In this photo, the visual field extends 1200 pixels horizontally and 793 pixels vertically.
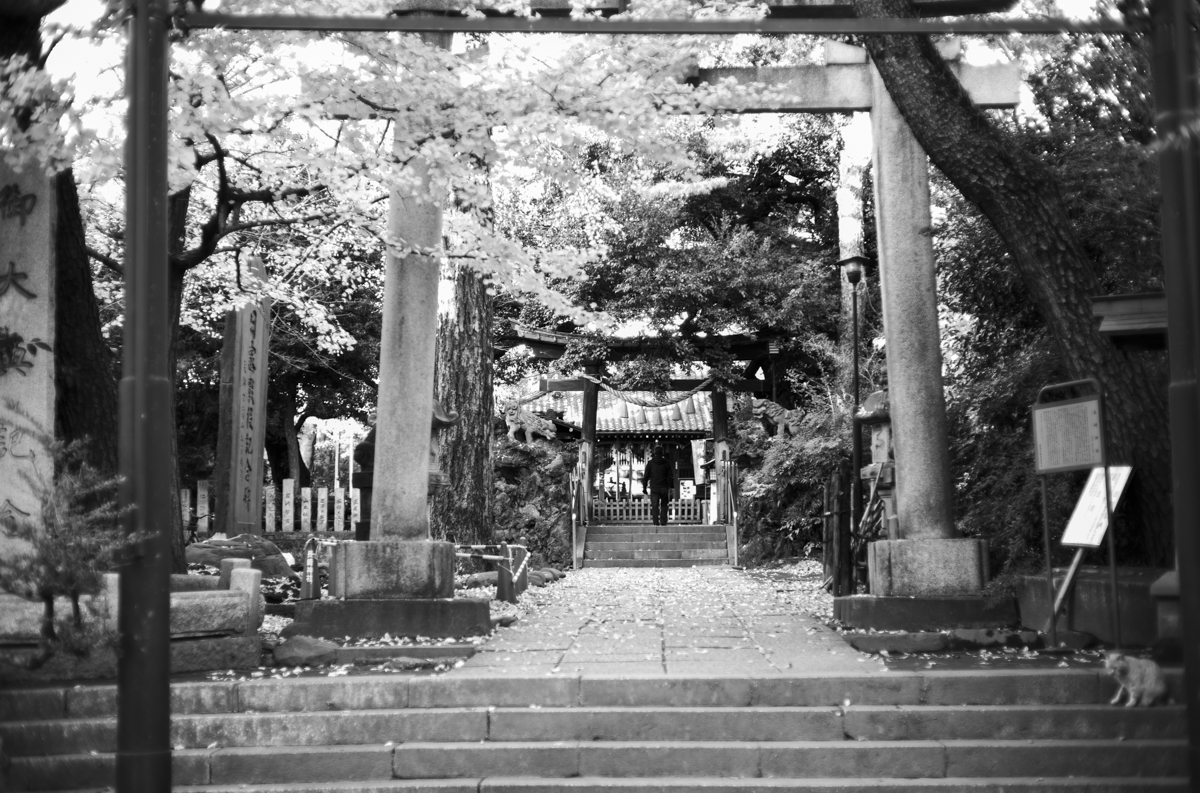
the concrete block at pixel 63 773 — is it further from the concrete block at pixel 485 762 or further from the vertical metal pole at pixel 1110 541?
the vertical metal pole at pixel 1110 541

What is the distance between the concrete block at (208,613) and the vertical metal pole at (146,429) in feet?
8.99

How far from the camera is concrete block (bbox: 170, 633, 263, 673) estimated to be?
637 cm

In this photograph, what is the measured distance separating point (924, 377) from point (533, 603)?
4.80m

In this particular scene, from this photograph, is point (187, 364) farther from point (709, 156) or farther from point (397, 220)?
point (397, 220)

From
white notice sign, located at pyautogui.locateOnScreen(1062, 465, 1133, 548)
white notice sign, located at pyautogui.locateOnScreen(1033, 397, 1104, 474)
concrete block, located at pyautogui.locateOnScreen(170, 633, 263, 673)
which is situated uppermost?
white notice sign, located at pyautogui.locateOnScreen(1033, 397, 1104, 474)

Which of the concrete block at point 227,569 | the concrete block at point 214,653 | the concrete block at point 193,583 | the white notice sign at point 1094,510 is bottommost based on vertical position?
the concrete block at point 214,653

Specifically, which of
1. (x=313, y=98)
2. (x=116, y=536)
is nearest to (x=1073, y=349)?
(x=313, y=98)

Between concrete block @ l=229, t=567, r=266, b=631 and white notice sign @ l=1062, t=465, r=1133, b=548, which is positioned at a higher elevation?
white notice sign @ l=1062, t=465, r=1133, b=548

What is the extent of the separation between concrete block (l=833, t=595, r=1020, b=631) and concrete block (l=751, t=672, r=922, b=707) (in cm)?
179

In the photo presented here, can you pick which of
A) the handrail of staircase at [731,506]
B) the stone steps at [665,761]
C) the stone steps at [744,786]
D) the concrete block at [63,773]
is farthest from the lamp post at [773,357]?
the concrete block at [63,773]

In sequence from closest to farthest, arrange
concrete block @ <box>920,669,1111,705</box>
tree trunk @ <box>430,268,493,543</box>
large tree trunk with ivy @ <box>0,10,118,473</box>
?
concrete block @ <box>920,669,1111,705</box> < large tree trunk with ivy @ <box>0,10,118,473</box> < tree trunk @ <box>430,268,493,543</box>

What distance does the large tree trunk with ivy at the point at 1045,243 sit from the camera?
A: 690cm

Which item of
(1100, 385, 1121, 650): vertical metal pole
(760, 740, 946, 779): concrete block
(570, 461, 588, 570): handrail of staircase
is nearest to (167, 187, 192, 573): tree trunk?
(760, 740, 946, 779): concrete block

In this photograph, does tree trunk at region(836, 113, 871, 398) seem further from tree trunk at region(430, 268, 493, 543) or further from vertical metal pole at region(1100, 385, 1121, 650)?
vertical metal pole at region(1100, 385, 1121, 650)
